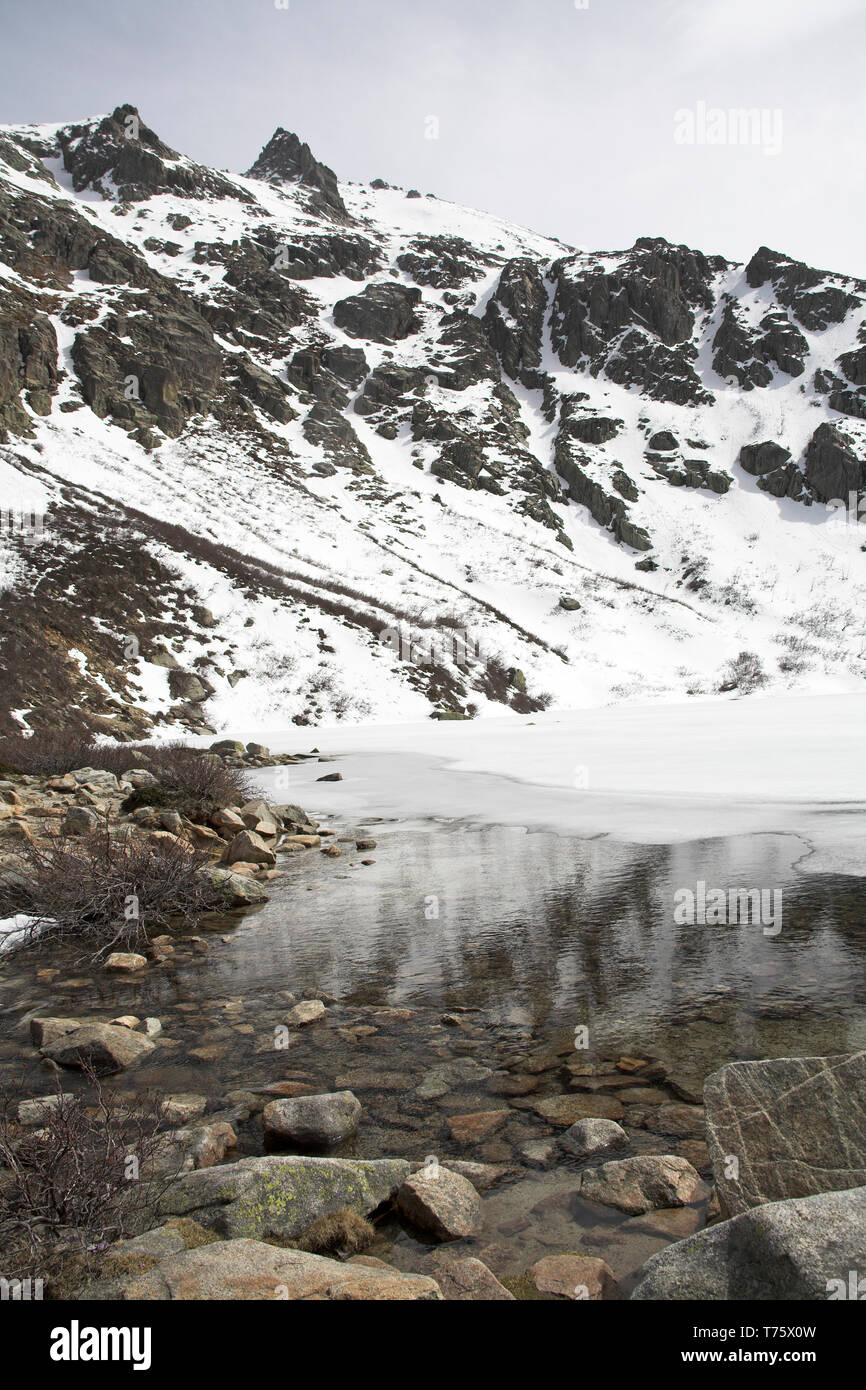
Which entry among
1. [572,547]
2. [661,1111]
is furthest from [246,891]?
[572,547]

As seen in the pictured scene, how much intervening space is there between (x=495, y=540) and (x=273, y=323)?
56767mm

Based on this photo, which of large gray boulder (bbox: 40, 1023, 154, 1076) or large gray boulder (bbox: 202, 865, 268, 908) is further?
large gray boulder (bbox: 202, 865, 268, 908)

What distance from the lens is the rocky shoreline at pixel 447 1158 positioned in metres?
2.02

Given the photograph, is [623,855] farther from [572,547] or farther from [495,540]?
[572,547]

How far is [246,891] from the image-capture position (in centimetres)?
759

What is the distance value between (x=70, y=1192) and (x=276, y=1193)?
720 millimetres

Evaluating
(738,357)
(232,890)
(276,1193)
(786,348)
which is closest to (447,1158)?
(276,1193)

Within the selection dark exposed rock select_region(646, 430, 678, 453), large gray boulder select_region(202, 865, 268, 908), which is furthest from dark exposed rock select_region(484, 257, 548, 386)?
large gray boulder select_region(202, 865, 268, 908)

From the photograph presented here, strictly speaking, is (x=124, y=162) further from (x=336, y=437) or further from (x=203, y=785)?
(x=203, y=785)

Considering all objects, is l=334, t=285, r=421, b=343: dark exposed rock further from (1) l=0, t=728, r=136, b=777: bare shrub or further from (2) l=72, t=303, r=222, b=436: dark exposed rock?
(1) l=0, t=728, r=136, b=777: bare shrub

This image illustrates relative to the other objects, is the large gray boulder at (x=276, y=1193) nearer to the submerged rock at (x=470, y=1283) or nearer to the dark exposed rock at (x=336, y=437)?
the submerged rock at (x=470, y=1283)

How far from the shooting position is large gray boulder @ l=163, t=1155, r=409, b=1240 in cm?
253
